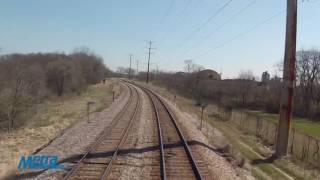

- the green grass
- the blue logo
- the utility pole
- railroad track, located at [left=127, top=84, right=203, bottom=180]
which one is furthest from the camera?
the green grass

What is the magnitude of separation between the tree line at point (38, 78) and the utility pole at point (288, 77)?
73.7 feet

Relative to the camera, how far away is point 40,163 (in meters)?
14.1

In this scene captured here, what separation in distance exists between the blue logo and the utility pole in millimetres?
12365

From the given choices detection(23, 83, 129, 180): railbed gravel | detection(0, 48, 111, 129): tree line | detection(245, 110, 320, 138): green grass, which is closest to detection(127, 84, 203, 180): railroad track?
detection(23, 83, 129, 180): railbed gravel

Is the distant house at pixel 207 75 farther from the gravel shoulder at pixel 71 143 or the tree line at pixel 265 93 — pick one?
the gravel shoulder at pixel 71 143

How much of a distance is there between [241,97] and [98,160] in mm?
82281

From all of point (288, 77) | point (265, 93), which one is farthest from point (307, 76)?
point (288, 77)

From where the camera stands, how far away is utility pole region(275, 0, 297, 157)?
21.0 metres

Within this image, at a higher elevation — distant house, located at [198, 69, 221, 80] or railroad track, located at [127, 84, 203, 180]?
distant house, located at [198, 69, 221, 80]

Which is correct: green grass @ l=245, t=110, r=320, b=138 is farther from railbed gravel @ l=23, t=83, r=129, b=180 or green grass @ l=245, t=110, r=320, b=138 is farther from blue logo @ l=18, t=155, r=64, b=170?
blue logo @ l=18, t=155, r=64, b=170

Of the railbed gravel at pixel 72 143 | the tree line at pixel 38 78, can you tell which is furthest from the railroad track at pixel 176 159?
the tree line at pixel 38 78

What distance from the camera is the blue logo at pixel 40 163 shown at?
A: 13.4 metres

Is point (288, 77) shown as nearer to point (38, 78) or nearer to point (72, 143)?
point (72, 143)

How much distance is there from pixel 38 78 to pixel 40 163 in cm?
5897
